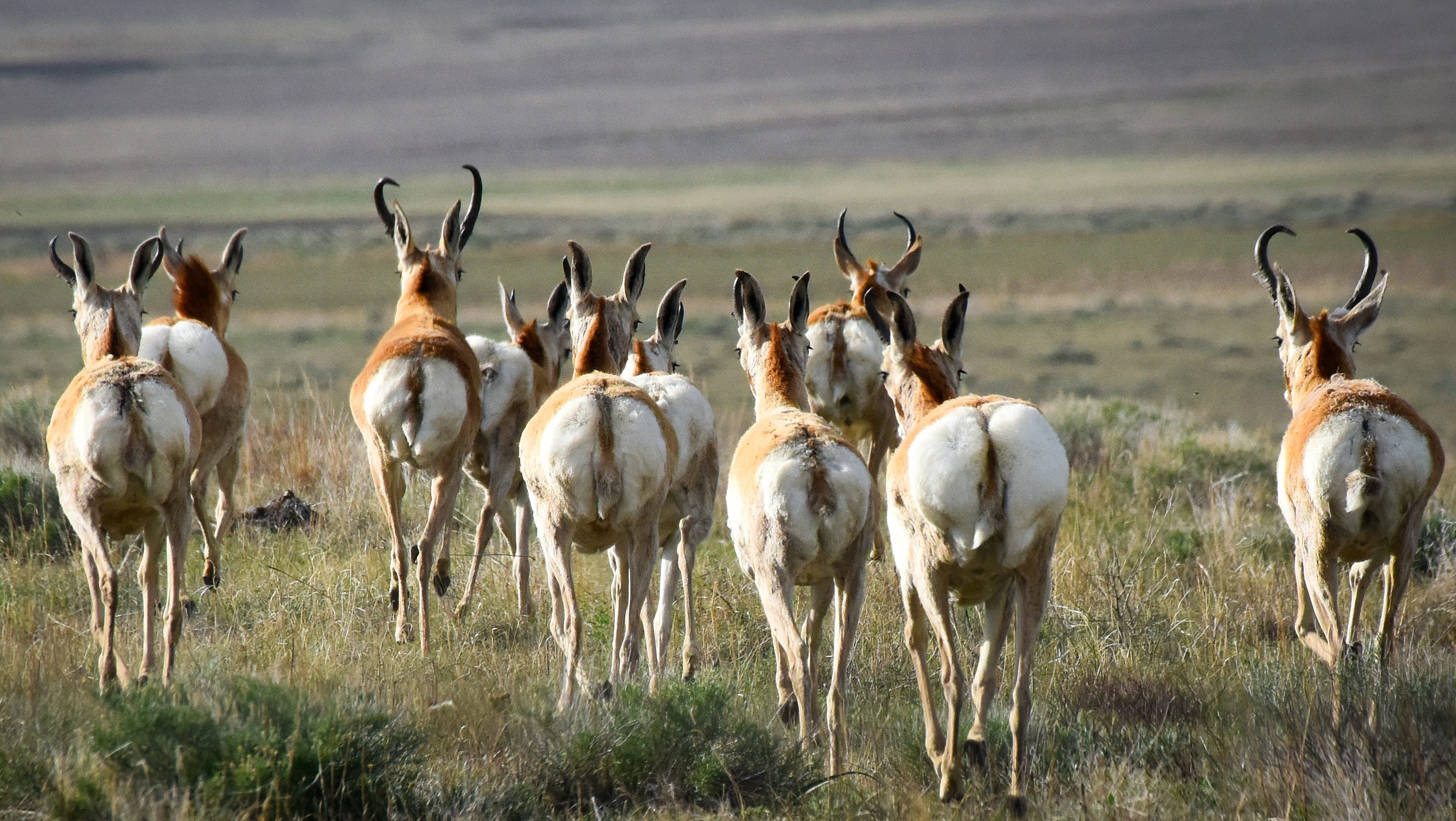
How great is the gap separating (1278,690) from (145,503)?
583 centimetres

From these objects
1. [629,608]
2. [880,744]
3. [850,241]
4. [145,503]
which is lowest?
[880,744]

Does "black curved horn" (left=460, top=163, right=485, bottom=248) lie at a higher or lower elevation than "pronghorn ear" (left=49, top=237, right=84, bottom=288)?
higher

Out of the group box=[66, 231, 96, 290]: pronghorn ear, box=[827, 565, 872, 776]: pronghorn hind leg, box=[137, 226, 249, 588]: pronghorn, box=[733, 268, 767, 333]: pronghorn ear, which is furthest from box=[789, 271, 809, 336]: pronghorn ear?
box=[66, 231, 96, 290]: pronghorn ear

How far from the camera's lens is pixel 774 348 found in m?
7.69

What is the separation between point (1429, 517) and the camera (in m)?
10.9

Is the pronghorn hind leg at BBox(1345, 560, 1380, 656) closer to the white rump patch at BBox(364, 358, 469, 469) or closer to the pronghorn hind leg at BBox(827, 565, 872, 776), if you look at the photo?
the pronghorn hind leg at BBox(827, 565, 872, 776)

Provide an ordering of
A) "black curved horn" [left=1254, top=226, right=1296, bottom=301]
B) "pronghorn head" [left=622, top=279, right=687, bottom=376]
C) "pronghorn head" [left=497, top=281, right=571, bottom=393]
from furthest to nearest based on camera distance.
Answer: "pronghorn head" [left=497, top=281, right=571, bottom=393], "pronghorn head" [left=622, top=279, right=687, bottom=376], "black curved horn" [left=1254, top=226, right=1296, bottom=301]

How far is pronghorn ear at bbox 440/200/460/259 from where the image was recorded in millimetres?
9742

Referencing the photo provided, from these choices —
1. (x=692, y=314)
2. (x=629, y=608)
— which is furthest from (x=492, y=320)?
(x=629, y=608)

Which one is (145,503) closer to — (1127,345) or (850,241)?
(1127,345)

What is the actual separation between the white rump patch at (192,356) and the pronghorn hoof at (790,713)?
4.61 m

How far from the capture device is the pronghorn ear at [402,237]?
969 cm

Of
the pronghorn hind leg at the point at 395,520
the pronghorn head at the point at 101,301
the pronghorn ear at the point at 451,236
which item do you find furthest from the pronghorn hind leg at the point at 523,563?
the pronghorn head at the point at 101,301

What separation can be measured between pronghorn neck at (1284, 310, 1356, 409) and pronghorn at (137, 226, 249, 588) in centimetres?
696
